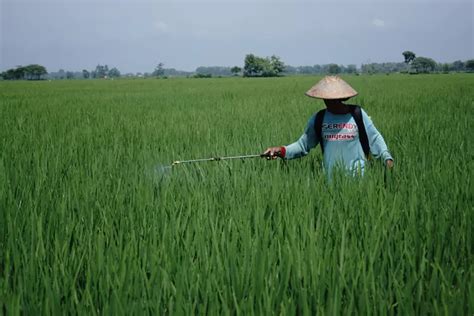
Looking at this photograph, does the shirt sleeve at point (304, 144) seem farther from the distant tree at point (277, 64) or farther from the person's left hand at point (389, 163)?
the distant tree at point (277, 64)

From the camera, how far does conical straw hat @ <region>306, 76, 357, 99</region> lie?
2.26 m

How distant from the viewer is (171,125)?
487 centimetres

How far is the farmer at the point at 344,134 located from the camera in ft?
7.68

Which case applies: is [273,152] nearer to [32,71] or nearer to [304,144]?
[304,144]

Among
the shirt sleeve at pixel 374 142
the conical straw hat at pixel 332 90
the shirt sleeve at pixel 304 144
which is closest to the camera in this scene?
the conical straw hat at pixel 332 90

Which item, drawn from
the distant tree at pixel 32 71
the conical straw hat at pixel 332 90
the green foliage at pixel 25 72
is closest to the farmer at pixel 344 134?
the conical straw hat at pixel 332 90

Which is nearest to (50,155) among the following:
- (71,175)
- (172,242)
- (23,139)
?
(71,175)

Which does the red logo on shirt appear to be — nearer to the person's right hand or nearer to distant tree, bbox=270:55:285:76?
the person's right hand

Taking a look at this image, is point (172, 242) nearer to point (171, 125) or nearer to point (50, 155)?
point (50, 155)

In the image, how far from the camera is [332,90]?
7.51ft

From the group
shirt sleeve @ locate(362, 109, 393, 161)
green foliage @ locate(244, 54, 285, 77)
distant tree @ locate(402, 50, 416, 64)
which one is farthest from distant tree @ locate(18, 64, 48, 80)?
shirt sleeve @ locate(362, 109, 393, 161)

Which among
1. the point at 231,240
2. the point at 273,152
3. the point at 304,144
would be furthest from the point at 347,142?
the point at 231,240

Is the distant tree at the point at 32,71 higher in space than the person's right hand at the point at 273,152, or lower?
higher

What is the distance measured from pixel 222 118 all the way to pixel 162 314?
4757 millimetres
